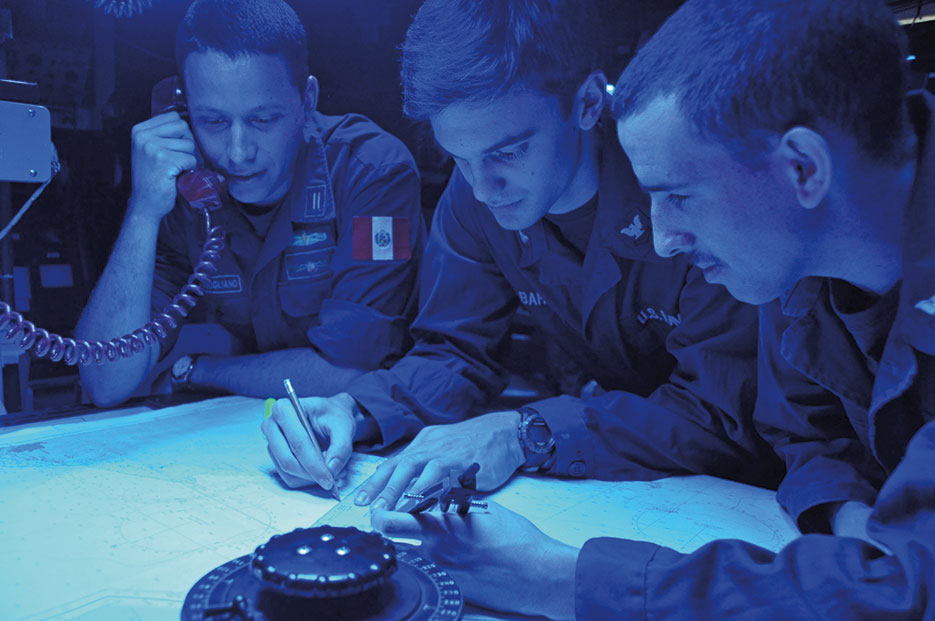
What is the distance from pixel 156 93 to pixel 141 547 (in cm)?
121

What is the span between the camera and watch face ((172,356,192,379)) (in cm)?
171

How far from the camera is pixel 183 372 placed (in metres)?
1.70

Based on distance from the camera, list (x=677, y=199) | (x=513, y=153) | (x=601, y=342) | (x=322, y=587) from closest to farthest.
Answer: (x=322, y=587) → (x=677, y=199) → (x=513, y=153) → (x=601, y=342)

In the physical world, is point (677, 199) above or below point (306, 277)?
above

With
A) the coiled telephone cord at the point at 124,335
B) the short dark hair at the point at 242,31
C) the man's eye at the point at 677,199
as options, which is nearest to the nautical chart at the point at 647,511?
the man's eye at the point at 677,199

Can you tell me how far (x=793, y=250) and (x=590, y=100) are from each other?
59cm

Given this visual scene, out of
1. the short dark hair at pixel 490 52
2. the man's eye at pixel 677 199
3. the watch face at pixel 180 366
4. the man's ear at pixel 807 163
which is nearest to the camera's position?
the man's ear at pixel 807 163

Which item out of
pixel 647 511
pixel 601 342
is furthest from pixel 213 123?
pixel 647 511

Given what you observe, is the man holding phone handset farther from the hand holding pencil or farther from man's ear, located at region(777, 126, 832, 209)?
man's ear, located at region(777, 126, 832, 209)

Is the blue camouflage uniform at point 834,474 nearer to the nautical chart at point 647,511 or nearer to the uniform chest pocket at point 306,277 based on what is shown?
the nautical chart at point 647,511

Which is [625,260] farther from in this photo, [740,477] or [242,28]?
[242,28]

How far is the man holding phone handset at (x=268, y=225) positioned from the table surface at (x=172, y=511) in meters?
0.34

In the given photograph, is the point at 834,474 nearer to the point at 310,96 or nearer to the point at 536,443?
the point at 536,443

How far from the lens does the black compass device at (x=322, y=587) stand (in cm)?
60
